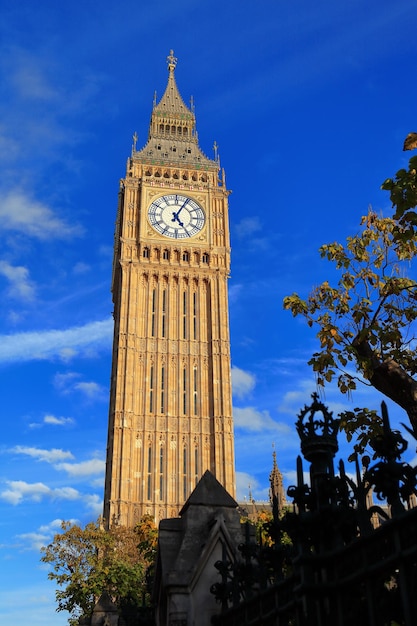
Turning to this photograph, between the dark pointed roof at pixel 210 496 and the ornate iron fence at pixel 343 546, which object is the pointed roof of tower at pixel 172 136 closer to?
the dark pointed roof at pixel 210 496

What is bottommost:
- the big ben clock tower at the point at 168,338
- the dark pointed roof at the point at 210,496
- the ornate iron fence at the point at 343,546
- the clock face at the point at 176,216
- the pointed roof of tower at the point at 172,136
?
the ornate iron fence at the point at 343,546

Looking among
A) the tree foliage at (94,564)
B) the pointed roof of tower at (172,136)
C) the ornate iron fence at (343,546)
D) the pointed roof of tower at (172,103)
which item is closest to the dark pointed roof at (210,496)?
the ornate iron fence at (343,546)

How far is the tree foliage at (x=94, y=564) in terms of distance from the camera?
27.4 metres

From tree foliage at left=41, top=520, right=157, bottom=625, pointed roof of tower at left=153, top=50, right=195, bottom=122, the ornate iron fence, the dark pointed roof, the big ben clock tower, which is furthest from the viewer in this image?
pointed roof of tower at left=153, top=50, right=195, bottom=122

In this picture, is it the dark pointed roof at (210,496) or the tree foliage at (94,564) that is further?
the tree foliage at (94,564)

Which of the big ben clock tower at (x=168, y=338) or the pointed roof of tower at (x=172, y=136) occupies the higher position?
the pointed roof of tower at (x=172, y=136)

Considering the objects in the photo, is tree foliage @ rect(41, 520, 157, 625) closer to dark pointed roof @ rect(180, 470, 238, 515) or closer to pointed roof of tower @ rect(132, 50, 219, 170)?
dark pointed roof @ rect(180, 470, 238, 515)

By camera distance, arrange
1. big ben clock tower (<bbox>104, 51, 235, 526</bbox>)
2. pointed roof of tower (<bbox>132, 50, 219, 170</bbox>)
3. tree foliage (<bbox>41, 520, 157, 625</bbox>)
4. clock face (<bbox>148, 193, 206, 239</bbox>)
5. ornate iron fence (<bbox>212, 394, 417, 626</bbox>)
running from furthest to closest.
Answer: pointed roof of tower (<bbox>132, 50, 219, 170</bbox>) → clock face (<bbox>148, 193, 206, 239</bbox>) → big ben clock tower (<bbox>104, 51, 235, 526</bbox>) → tree foliage (<bbox>41, 520, 157, 625</bbox>) → ornate iron fence (<bbox>212, 394, 417, 626</bbox>)

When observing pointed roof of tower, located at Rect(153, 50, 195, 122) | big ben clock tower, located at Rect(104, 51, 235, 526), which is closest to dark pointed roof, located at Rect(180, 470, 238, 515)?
big ben clock tower, located at Rect(104, 51, 235, 526)

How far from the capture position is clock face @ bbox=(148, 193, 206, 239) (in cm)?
5731

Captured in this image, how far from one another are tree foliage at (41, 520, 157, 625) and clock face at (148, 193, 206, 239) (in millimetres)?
29406

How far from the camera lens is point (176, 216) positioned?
58031 millimetres

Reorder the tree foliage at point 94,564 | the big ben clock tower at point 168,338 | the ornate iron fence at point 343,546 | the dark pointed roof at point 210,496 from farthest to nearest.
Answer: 1. the big ben clock tower at point 168,338
2. the tree foliage at point 94,564
3. the dark pointed roof at point 210,496
4. the ornate iron fence at point 343,546

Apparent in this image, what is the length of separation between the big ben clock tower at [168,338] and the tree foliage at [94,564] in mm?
12794
